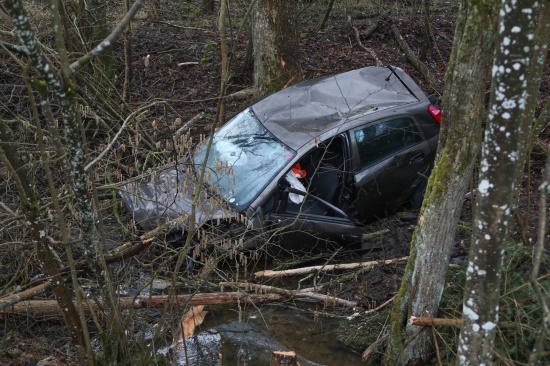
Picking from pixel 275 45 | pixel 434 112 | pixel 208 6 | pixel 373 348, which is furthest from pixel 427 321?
pixel 208 6

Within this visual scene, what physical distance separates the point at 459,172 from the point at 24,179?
10.2 ft

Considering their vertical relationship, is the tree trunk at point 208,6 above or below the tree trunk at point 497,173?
below

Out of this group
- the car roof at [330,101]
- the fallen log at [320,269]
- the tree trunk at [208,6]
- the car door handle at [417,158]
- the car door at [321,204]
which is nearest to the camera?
the fallen log at [320,269]

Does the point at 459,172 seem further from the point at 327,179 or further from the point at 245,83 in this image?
the point at 245,83

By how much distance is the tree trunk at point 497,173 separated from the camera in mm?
2607

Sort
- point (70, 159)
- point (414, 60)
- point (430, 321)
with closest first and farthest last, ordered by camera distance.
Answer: point (70, 159) < point (430, 321) < point (414, 60)

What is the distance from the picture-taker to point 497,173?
2.80 metres

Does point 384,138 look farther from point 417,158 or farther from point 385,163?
point 417,158

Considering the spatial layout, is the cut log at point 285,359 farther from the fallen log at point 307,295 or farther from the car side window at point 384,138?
the car side window at point 384,138

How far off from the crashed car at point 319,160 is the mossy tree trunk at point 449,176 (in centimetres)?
185

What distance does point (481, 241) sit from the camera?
115 inches

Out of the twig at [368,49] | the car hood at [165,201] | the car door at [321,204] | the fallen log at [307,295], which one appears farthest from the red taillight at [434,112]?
the twig at [368,49]

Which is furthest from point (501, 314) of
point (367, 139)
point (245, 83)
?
point (245, 83)

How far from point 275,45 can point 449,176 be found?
235 inches
